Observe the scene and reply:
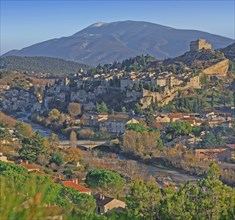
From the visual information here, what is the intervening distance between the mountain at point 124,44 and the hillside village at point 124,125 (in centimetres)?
7738

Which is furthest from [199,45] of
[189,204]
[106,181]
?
[189,204]

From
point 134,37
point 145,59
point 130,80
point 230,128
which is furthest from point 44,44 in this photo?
point 230,128

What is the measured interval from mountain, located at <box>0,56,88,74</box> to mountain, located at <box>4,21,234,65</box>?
4296 centimetres

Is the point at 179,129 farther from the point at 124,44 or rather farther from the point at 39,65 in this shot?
the point at 124,44

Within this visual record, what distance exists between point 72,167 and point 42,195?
15.2 meters

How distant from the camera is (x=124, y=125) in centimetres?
2483

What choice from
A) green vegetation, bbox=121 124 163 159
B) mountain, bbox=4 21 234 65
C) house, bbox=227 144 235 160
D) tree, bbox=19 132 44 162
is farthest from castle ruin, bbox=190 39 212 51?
mountain, bbox=4 21 234 65

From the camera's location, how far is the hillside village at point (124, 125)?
1446cm

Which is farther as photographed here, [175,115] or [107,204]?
[175,115]

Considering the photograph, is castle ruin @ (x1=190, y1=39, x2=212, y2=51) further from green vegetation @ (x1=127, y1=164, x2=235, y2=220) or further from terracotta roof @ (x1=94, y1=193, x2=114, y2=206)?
green vegetation @ (x1=127, y1=164, x2=235, y2=220)

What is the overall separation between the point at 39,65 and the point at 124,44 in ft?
264

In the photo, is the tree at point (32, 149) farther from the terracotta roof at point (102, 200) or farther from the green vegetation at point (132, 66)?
the green vegetation at point (132, 66)

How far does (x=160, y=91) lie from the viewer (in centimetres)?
3056

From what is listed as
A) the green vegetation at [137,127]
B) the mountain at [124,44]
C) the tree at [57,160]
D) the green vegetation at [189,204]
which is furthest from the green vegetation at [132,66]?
the mountain at [124,44]
